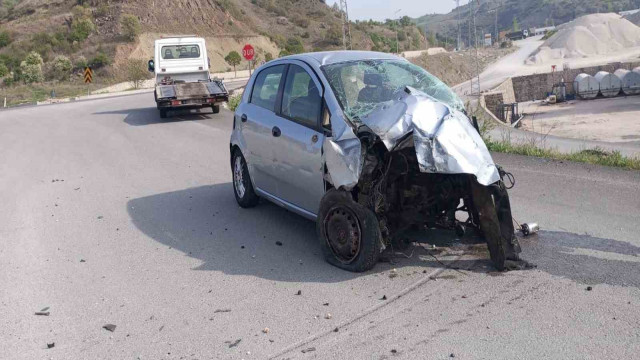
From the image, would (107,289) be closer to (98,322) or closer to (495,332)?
(98,322)

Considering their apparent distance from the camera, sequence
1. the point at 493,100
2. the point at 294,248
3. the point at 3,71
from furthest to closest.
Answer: the point at 3,71, the point at 493,100, the point at 294,248

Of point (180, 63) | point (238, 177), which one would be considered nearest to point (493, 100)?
point (180, 63)

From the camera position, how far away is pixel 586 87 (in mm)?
54250

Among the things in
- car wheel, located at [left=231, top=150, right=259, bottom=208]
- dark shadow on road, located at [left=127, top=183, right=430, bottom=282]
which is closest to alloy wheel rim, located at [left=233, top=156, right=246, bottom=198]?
car wheel, located at [left=231, top=150, right=259, bottom=208]

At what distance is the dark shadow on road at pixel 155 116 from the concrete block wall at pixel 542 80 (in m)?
44.9

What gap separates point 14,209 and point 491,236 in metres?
7.09

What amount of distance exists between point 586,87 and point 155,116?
41885 mm

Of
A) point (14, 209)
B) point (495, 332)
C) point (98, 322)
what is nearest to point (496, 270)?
point (495, 332)

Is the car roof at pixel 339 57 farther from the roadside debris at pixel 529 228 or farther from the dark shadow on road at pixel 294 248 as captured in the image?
the roadside debris at pixel 529 228

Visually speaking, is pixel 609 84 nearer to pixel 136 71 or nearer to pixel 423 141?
pixel 136 71

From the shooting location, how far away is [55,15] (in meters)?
84.0

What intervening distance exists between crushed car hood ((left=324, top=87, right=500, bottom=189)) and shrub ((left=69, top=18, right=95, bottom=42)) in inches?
3049

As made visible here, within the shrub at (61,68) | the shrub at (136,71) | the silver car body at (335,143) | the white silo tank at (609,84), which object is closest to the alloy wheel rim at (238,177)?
the silver car body at (335,143)

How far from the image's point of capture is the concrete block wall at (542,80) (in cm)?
6100
